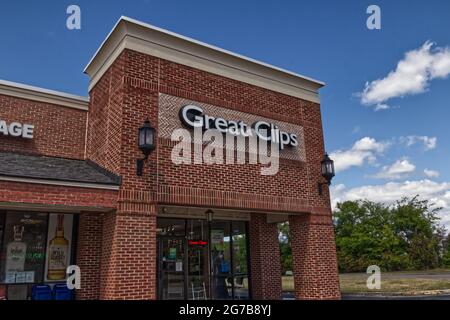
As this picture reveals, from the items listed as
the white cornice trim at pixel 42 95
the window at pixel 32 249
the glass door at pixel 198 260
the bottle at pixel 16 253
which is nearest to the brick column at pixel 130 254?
the window at pixel 32 249

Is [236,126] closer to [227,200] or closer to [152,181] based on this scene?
[227,200]

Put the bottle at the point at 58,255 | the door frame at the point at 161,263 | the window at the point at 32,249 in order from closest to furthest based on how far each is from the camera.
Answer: the window at the point at 32,249, the bottle at the point at 58,255, the door frame at the point at 161,263

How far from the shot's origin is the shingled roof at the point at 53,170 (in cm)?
830

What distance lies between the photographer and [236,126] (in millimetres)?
11359

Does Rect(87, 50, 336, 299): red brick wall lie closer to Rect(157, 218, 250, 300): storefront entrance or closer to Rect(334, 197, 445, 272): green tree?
Rect(157, 218, 250, 300): storefront entrance

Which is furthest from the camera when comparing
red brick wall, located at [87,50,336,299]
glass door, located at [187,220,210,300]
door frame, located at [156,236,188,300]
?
glass door, located at [187,220,210,300]

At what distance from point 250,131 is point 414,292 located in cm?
1077

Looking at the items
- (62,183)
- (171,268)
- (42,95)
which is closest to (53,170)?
(62,183)

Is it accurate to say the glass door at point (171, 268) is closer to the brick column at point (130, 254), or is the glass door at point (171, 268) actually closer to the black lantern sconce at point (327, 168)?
the brick column at point (130, 254)

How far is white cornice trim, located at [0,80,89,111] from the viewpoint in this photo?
1048 centimetres

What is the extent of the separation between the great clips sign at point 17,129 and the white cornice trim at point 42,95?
839mm

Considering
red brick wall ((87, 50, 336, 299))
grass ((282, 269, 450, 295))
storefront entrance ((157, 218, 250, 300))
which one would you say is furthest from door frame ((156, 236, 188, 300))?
grass ((282, 269, 450, 295))

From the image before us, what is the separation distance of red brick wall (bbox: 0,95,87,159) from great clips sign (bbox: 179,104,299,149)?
11.1 feet

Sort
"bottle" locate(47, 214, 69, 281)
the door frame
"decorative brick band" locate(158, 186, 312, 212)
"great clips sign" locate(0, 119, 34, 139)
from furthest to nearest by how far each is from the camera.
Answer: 1. the door frame
2. "great clips sign" locate(0, 119, 34, 139)
3. "bottle" locate(47, 214, 69, 281)
4. "decorative brick band" locate(158, 186, 312, 212)
